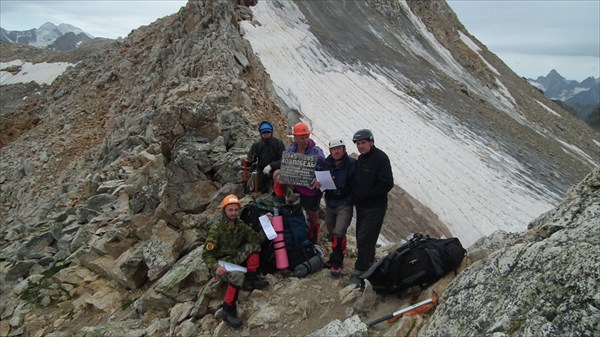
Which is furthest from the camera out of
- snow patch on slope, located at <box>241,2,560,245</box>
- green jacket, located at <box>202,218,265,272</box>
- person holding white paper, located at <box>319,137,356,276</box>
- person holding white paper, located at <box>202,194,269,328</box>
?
snow patch on slope, located at <box>241,2,560,245</box>

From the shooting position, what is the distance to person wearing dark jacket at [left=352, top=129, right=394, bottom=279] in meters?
6.76

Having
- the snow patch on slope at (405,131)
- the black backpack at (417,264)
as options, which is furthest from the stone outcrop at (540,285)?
the snow patch on slope at (405,131)

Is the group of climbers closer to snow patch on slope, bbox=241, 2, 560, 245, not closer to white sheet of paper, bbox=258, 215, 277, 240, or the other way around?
white sheet of paper, bbox=258, 215, 277, 240

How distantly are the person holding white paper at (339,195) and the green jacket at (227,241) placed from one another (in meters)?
1.31

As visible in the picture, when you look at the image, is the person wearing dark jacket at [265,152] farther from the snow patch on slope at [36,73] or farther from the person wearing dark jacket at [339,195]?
the snow patch on slope at [36,73]

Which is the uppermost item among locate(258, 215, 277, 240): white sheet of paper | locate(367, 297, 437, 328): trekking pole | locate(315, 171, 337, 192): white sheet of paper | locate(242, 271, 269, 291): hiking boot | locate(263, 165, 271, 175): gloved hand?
locate(315, 171, 337, 192): white sheet of paper

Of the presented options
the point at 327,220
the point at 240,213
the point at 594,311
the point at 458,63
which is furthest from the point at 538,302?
the point at 458,63

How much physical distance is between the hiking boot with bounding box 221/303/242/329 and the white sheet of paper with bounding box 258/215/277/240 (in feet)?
3.95

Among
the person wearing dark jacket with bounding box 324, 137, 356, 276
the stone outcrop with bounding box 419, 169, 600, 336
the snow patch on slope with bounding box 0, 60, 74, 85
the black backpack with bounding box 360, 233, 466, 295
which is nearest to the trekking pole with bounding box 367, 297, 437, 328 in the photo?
the stone outcrop with bounding box 419, 169, 600, 336

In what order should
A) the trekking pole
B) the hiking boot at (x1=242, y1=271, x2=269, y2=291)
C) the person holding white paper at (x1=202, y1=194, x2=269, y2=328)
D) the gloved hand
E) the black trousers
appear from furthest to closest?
the gloved hand
the hiking boot at (x1=242, y1=271, x2=269, y2=291)
the black trousers
the person holding white paper at (x1=202, y1=194, x2=269, y2=328)
the trekking pole

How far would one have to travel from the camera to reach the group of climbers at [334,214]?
6.71m

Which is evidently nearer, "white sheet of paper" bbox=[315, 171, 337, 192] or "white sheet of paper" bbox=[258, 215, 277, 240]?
"white sheet of paper" bbox=[258, 215, 277, 240]

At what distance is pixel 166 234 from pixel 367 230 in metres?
3.94

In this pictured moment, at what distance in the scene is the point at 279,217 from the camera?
7469 mm
